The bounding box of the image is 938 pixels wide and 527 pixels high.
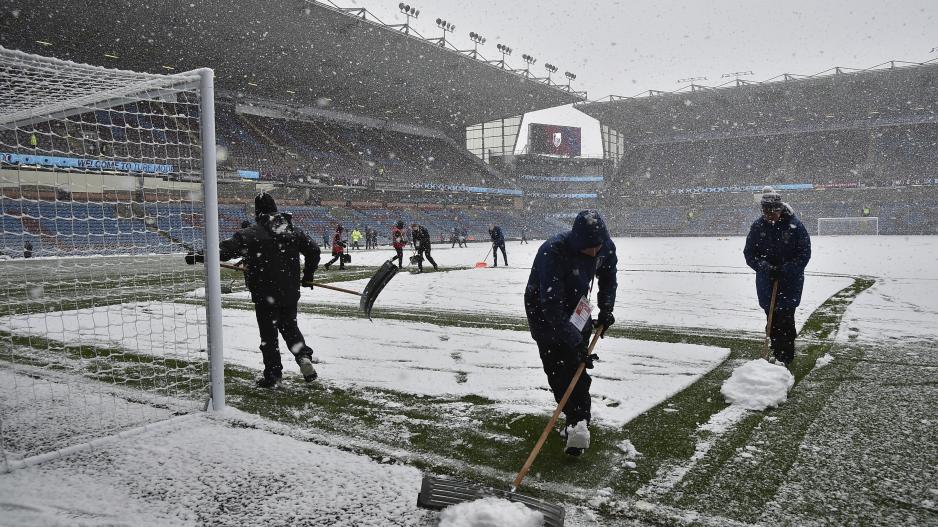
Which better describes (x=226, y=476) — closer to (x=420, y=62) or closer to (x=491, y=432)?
(x=491, y=432)

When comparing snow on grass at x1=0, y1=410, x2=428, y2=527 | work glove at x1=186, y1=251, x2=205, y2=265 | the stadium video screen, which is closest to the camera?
snow on grass at x1=0, y1=410, x2=428, y2=527

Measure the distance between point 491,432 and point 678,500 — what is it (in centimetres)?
126

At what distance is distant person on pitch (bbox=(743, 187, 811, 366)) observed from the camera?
500cm

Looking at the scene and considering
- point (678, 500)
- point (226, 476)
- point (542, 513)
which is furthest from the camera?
point (226, 476)

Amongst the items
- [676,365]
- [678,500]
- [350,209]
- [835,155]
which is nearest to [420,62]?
[350,209]

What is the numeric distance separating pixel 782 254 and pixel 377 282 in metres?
4.03

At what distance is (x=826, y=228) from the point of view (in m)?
43.6

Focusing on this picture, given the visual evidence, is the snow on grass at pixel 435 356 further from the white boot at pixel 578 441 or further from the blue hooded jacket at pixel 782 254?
the blue hooded jacket at pixel 782 254

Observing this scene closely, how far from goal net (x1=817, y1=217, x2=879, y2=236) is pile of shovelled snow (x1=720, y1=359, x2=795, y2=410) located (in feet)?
152

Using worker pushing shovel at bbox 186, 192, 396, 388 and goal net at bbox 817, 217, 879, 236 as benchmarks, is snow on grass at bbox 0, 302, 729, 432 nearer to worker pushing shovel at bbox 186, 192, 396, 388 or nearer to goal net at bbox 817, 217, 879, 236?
worker pushing shovel at bbox 186, 192, 396, 388

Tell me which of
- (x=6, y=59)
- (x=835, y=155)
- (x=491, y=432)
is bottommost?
(x=491, y=432)

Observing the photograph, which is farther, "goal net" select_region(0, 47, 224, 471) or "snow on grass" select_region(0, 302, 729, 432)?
"snow on grass" select_region(0, 302, 729, 432)

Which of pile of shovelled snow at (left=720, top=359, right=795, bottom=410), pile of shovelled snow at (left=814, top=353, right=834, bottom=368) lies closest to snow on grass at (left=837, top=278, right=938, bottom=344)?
pile of shovelled snow at (left=814, top=353, right=834, bottom=368)

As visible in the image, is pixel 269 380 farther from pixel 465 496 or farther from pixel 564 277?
pixel 564 277
